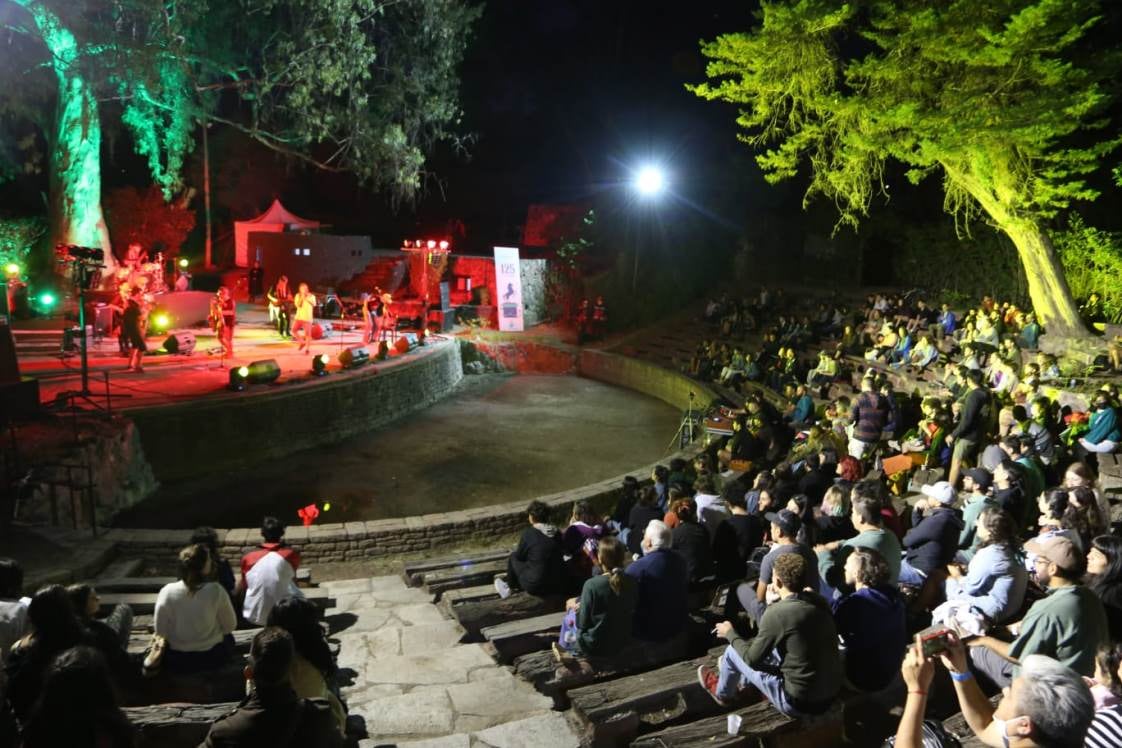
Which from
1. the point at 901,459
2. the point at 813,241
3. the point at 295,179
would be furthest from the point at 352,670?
the point at 295,179

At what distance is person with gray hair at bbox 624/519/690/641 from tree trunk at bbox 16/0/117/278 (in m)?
20.6

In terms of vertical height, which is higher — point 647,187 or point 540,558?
point 647,187

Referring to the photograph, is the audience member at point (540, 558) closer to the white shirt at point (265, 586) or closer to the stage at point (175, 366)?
the white shirt at point (265, 586)

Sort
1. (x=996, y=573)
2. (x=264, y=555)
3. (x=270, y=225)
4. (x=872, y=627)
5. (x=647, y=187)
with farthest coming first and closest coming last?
(x=270, y=225)
(x=647, y=187)
(x=264, y=555)
(x=996, y=573)
(x=872, y=627)

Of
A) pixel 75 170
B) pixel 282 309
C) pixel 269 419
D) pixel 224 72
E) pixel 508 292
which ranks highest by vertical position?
pixel 224 72

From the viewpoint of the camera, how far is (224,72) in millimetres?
19281

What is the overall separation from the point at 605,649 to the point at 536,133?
40299 mm

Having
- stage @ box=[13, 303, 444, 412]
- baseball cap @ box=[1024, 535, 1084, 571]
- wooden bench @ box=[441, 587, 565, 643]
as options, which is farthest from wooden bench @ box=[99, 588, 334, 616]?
stage @ box=[13, 303, 444, 412]

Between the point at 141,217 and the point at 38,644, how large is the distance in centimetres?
2852

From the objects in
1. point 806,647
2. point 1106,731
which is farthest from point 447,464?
point 1106,731

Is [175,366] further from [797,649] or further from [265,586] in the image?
[797,649]

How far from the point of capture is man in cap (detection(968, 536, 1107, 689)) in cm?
352

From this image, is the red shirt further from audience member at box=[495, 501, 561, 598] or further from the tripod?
the tripod

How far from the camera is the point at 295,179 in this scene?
1513 inches
